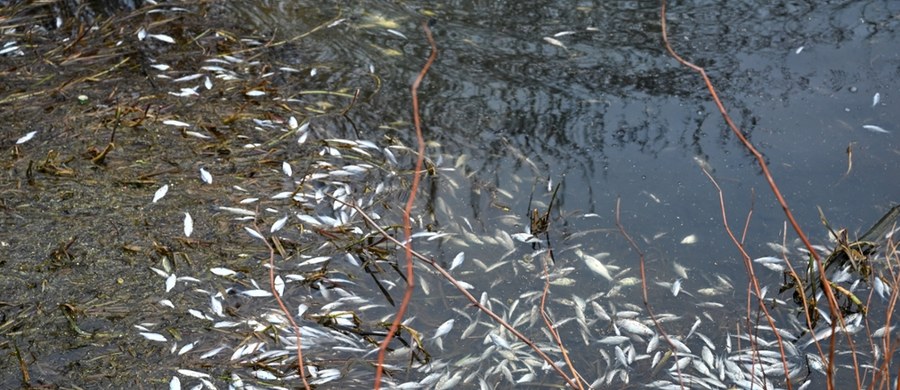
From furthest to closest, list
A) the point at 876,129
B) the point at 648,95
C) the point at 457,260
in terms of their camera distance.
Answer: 1. the point at 648,95
2. the point at 876,129
3. the point at 457,260

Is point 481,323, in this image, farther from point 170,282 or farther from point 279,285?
point 170,282

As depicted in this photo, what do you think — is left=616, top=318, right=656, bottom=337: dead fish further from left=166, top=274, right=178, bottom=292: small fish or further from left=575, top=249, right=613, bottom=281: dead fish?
left=166, top=274, right=178, bottom=292: small fish

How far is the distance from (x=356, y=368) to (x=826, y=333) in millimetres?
1578

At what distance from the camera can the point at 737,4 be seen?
491cm

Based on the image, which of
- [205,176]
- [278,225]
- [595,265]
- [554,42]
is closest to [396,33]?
[554,42]

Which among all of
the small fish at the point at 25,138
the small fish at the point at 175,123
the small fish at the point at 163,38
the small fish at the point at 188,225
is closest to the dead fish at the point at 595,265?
the small fish at the point at 188,225

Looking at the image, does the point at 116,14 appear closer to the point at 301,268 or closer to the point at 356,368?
the point at 301,268

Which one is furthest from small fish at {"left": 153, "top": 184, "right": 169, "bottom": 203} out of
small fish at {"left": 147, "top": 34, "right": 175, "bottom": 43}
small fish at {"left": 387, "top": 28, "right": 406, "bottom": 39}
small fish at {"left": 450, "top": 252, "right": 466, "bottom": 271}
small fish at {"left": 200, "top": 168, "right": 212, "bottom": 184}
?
small fish at {"left": 387, "top": 28, "right": 406, "bottom": 39}

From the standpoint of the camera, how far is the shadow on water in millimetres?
3055

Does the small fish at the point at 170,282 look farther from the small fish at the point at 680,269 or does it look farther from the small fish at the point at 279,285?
the small fish at the point at 680,269

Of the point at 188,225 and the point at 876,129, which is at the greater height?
the point at 876,129

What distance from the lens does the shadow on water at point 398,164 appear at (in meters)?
3.05

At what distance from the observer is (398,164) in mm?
3844

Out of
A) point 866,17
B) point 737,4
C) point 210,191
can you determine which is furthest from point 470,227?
point 866,17
